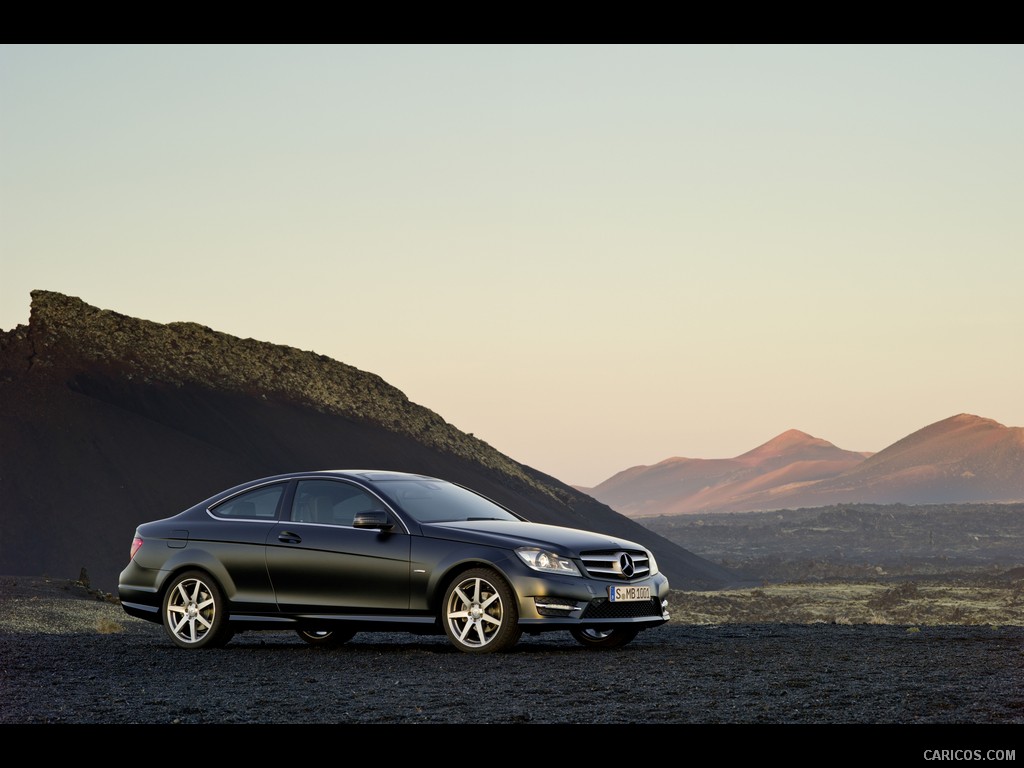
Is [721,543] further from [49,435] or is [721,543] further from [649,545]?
[49,435]

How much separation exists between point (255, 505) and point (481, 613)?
287 cm

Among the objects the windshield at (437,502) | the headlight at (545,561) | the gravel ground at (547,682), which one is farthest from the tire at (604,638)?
the windshield at (437,502)

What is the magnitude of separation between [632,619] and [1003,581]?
53998mm

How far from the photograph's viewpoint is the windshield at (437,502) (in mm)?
14141

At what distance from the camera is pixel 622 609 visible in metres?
13.6

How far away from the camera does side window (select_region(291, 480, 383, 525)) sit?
46.7 feet

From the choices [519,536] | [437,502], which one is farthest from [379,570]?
[519,536]

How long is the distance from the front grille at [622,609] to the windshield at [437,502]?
178 centimetres

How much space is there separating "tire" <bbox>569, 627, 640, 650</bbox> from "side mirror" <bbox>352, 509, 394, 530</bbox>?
2.25 m
